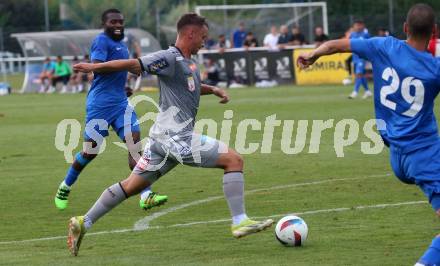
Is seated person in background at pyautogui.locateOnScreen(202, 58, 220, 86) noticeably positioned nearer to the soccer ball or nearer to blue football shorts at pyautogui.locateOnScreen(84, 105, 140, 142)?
blue football shorts at pyautogui.locateOnScreen(84, 105, 140, 142)

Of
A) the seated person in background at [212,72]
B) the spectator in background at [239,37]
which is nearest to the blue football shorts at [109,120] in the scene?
the seated person in background at [212,72]

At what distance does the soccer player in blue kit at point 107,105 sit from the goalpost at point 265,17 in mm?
32178

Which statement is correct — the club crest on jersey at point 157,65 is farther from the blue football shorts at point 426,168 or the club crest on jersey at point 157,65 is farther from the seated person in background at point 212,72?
the seated person in background at point 212,72

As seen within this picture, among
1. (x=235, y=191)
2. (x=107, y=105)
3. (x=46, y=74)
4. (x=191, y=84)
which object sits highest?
(x=191, y=84)

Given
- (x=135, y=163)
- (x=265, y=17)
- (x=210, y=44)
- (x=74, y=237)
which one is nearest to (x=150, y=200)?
(x=135, y=163)

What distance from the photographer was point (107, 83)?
42.1 feet

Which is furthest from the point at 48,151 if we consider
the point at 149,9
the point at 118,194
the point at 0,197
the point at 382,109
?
the point at 149,9

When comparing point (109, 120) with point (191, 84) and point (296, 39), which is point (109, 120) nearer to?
point (191, 84)

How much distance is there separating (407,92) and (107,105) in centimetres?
590

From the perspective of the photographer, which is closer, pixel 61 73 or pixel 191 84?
pixel 191 84

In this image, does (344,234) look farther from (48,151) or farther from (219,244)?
(48,151)

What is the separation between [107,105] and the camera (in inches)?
504

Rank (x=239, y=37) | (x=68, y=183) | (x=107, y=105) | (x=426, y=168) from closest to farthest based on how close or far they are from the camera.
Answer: (x=426, y=168) → (x=68, y=183) → (x=107, y=105) → (x=239, y=37)

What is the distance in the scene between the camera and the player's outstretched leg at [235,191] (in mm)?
9062
